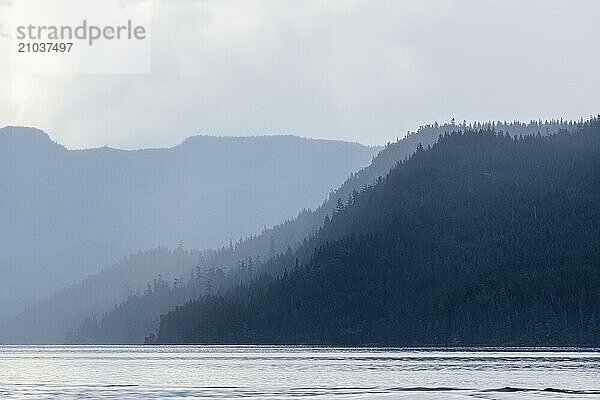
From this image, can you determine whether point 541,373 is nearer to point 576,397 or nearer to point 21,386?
point 576,397

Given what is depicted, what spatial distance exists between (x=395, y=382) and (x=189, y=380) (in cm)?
2241

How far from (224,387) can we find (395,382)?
18.1 metres

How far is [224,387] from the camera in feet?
402

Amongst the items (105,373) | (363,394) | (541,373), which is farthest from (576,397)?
(105,373)

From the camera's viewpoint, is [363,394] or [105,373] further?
[105,373]

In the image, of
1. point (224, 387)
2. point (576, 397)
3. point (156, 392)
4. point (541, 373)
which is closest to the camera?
point (576, 397)

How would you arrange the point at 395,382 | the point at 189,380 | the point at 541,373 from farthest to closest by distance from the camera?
1. the point at 541,373
2. the point at 189,380
3. the point at 395,382

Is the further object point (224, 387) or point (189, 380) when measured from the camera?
point (189, 380)

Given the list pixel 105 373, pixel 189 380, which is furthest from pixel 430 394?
pixel 105 373

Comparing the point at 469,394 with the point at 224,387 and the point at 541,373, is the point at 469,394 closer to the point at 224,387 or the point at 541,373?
the point at 224,387

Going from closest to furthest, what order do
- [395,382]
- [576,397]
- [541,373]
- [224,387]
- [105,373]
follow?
1. [576,397]
2. [224,387]
3. [395,382]
4. [541,373]
5. [105,373]

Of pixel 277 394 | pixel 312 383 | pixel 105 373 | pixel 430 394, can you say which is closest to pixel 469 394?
pixel 430 394

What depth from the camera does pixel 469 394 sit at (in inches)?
4252

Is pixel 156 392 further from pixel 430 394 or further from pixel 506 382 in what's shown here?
pixel 506 382
